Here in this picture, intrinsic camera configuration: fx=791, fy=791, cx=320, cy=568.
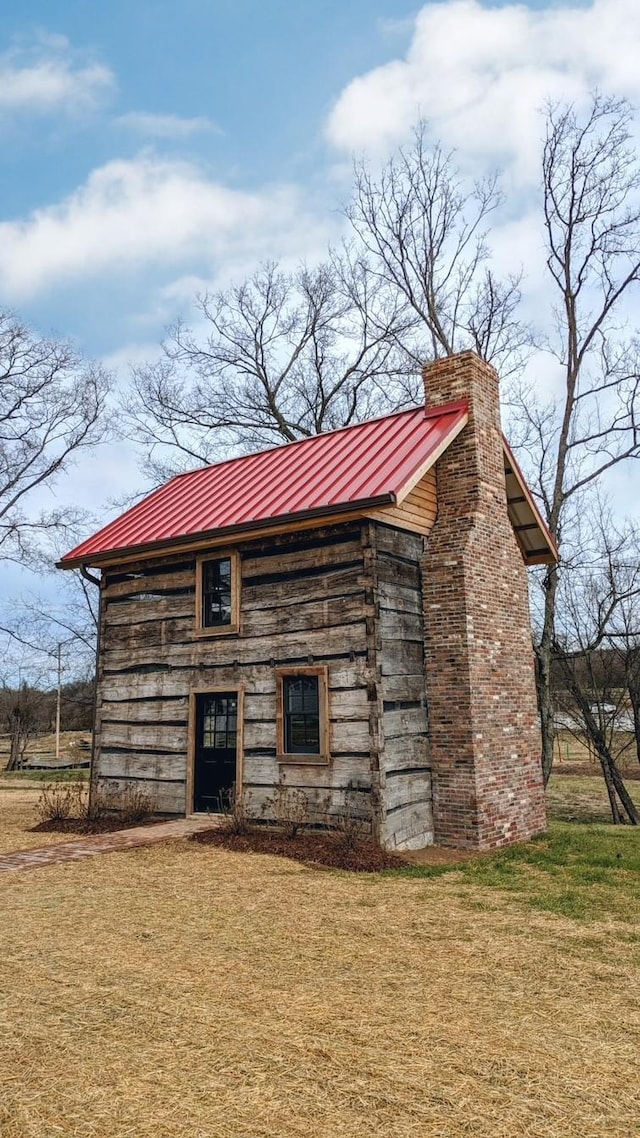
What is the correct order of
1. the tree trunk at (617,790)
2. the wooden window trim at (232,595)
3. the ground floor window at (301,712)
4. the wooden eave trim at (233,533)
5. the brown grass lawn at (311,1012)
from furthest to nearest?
1. the tree trunk at (617,790)
2. the wooden window trim at (232,595)
3. the ground floor window at (301,712)
4. the wooden eave trim at (233,533)
5. the brown grass lawn at (311,1012)

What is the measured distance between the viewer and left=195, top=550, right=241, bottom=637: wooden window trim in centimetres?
1272

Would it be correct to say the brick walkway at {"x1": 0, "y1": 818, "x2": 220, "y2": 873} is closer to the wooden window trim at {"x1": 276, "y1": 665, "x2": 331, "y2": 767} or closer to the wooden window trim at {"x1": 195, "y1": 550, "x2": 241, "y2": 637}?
the wooden window trim at {"x1": 276, "y1": 665, "x2": 331, "y2": 767}

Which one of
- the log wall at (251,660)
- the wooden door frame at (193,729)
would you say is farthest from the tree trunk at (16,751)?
the wooden door frame at (193,729)

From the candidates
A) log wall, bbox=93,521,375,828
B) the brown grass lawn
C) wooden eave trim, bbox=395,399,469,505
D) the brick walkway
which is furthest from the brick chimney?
the brick walkway

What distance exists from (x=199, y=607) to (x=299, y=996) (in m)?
8.44

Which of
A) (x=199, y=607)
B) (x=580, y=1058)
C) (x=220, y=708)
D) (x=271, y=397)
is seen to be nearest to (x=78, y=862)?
(x=220, y=708)

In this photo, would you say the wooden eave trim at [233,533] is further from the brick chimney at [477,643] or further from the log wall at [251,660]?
the brick chimney at [477,643]

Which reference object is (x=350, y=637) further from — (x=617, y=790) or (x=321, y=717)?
(x=617, y=790)

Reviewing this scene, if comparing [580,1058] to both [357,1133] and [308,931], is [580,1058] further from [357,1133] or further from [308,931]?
[308,931]

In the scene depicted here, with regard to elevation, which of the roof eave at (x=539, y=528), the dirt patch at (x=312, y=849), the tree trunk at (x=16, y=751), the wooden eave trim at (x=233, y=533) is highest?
the roof eave at (x=539, y=528)

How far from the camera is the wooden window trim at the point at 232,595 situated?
41.7 feet

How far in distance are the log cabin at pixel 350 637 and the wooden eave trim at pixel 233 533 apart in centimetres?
3

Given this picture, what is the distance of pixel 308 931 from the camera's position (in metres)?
7.10

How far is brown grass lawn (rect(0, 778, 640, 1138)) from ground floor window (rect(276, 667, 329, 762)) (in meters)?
2.98
